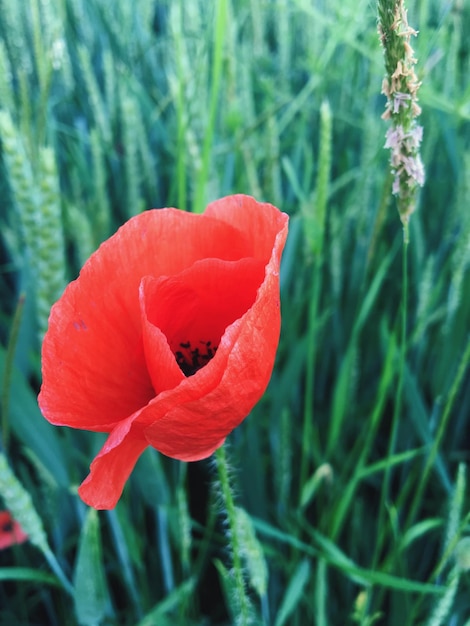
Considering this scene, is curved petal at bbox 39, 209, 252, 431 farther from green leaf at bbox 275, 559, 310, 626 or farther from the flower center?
green leaf at bbox 275, 559, 310, 626

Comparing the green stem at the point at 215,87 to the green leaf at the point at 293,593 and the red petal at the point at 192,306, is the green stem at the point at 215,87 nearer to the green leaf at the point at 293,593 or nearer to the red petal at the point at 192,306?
the red petal at the point at 192,306

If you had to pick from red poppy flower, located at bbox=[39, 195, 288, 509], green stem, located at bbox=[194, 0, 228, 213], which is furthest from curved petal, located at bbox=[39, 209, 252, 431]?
green stem, located at bbox=[194, 0, 228, 213]

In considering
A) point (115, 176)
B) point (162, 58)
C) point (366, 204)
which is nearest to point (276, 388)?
point (366, 204)

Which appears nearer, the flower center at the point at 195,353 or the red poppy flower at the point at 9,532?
the flower center at the point at 195,353

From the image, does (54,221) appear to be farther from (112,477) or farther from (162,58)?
(162,58)

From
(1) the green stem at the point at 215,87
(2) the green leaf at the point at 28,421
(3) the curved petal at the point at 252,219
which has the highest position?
(1) the green stem at the point at 215,87

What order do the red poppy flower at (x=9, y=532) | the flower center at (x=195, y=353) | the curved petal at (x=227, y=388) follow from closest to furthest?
the curved petal at (x=227, y=388)
the flower center at (x=195, y=353)
the red poppy flower at (x=9, y=532)

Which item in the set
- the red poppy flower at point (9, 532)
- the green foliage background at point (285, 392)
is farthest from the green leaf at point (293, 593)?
the red poppy flower at point (9, 532)
